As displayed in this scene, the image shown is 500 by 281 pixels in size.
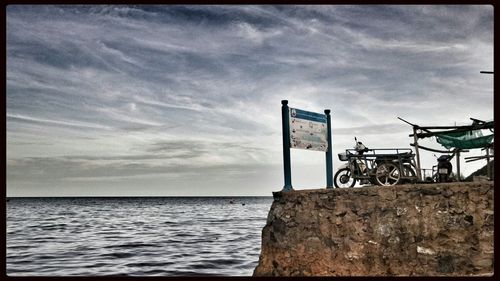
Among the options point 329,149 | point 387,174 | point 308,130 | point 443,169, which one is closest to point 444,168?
point 443,169

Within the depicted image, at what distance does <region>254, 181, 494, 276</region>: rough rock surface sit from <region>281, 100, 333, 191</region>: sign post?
1244 mm

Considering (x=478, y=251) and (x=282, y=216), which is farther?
(x=282, y=216)

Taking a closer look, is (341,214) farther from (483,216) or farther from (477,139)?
(477,139)

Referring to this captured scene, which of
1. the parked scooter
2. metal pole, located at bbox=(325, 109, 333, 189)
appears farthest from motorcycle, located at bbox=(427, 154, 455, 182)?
metal pole, located at bbox=(325, 109, 333, 189)

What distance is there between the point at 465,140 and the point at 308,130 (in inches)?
186

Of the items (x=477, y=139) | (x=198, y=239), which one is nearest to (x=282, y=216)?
(x=477, y=139)

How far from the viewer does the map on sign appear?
11059 mm

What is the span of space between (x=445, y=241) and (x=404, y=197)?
1.12m

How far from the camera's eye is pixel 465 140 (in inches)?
496

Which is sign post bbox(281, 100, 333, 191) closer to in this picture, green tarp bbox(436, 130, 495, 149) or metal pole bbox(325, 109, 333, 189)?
metal pole bbox(325, 109, 333, 189)

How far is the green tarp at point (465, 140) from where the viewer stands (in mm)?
12477

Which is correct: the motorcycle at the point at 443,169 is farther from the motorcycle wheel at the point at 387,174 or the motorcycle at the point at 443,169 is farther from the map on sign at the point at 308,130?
the map on sign at the point at 308,130

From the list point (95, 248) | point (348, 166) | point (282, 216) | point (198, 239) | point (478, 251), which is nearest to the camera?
point (478, 251)

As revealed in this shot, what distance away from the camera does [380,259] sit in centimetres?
897
